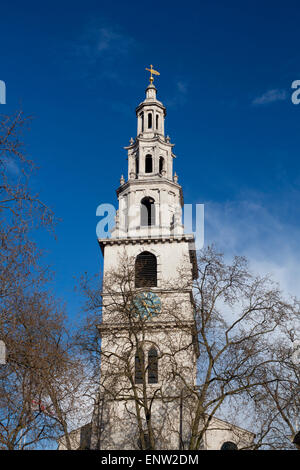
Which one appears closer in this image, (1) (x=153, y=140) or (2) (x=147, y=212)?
(2) (x=147, y=212)

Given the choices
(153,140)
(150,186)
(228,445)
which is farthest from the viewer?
(153,140)

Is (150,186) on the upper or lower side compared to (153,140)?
lower

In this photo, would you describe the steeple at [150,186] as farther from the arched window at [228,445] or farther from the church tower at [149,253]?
the arched window at [228,445]

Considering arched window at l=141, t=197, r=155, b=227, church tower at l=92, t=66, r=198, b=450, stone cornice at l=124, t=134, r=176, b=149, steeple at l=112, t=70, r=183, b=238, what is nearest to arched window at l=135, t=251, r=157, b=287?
church tower at l=92, t=66, r=198, b=450

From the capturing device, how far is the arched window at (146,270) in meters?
40.4

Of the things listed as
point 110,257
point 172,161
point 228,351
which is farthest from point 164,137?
point 228,351

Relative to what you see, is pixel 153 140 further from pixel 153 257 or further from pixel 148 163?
pixel 153 257

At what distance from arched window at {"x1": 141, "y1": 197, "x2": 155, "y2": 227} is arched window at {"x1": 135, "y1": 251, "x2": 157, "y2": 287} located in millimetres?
3287

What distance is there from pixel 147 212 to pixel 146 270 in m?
5.44

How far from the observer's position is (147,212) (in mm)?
44812

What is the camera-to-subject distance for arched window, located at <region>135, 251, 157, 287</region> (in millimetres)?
40438

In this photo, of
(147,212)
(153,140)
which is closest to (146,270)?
(147,212)

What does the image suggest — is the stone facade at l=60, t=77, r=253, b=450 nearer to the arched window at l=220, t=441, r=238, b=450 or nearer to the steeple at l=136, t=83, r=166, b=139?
the steeple at l=136, t=83, r=166, b=139
